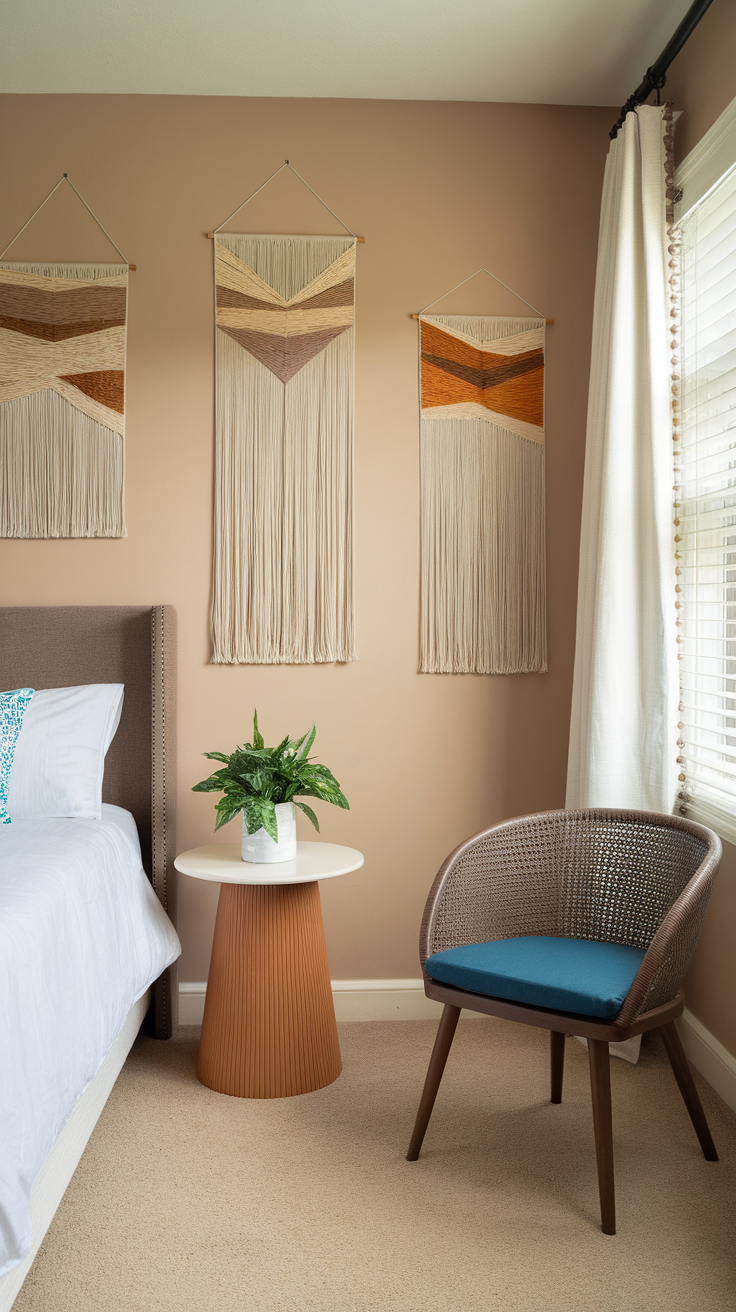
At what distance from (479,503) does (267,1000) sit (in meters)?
1.54

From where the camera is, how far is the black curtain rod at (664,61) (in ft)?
7.09

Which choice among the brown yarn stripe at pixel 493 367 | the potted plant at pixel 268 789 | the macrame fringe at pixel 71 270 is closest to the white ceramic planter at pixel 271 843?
the potted plant at pixel 268 789

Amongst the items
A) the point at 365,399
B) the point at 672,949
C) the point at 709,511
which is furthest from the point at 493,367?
the point at 672,949

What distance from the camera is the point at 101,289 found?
2684 mm

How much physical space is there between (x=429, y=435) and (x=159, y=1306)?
222cm

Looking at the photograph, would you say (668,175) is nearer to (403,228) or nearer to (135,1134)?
(403,228)

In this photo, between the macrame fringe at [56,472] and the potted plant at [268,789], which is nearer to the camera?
the potted plant at [268,789]

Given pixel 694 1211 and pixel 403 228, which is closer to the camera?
pixel 694 1211

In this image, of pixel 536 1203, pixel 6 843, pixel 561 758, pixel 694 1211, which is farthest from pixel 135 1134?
pixel 561 758

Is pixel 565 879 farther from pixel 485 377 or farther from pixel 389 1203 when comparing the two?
pixel 485 377

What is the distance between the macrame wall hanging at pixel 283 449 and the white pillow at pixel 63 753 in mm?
420

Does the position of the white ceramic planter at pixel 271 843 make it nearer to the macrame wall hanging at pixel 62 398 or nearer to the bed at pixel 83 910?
the bed at pixel 83 910

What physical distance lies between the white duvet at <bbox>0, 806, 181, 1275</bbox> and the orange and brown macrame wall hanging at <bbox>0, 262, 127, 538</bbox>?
0.92 metres

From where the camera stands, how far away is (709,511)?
2266mm
